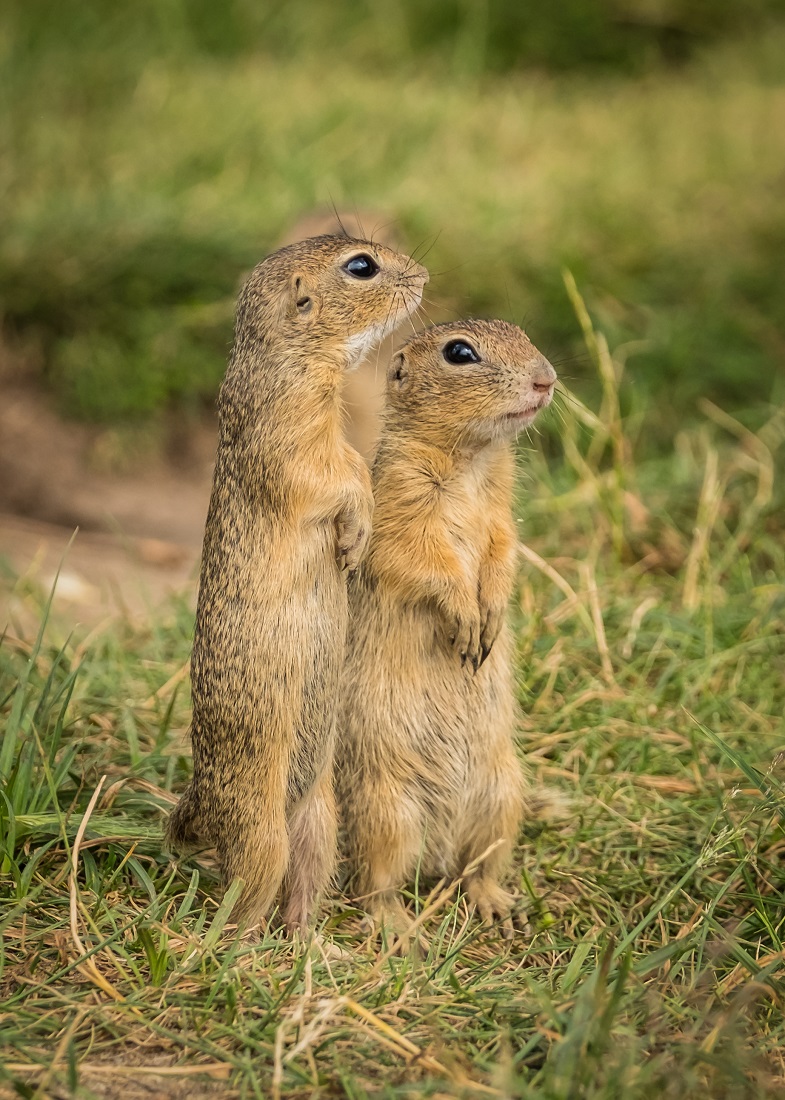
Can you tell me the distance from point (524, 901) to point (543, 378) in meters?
1.37

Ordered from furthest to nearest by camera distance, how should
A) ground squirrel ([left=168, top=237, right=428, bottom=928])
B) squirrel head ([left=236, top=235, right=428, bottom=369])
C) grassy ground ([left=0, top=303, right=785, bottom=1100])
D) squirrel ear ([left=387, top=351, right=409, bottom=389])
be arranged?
squirrel ear ([left=387, top=351, right=409, bottom=389]) < squirrel head ([left=236, top=235, right=428, bottom=369]) < ground squirrel ([left=168, top=237, right=428, bottom=928]) < grassy ground ([left=0, top=303, right=785, bottom=1100])

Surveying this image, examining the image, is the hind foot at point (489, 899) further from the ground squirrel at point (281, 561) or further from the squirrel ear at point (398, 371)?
the squirrel ear at point (398, 371)

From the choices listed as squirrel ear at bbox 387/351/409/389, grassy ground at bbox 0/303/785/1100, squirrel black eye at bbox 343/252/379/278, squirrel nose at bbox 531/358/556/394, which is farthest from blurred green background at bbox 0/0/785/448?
squirrel black eye at bbox 343/252/379/278

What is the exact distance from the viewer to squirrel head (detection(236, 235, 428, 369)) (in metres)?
3.09

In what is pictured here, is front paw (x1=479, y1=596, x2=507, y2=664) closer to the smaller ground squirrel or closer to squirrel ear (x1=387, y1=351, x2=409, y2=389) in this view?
the smaller ground squirrel

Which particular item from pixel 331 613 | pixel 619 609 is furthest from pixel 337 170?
pixel 331 613

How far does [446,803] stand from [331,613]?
676mm

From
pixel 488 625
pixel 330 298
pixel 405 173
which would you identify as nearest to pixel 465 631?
pixel 488 625

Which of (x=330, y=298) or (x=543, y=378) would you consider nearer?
(x=330, y=298)

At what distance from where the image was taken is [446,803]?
3430 millimetres

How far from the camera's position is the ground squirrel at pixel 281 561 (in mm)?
2988

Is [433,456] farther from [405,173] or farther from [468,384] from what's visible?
[405,173]

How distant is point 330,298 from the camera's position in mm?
3115

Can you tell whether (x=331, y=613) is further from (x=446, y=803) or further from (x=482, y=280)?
(x=482, y=280)
